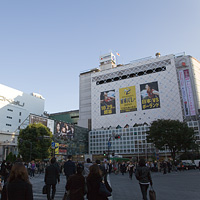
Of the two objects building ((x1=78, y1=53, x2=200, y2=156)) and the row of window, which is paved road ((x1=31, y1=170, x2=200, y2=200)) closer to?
building ((x1=78, y1=53, x2=200, y2=156))

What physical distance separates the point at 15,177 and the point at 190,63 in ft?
255

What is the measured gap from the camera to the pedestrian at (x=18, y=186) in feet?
10.7

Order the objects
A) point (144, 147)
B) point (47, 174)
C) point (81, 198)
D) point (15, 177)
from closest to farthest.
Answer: point (15, 177) → point (81, 198) → point (47, 174) → point (144, 147)

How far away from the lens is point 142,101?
75.6 meters

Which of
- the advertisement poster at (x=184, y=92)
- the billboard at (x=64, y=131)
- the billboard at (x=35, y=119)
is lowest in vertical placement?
the billboard at (x=64, y=131)

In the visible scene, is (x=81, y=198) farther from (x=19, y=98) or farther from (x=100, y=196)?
(x=19, y=98)

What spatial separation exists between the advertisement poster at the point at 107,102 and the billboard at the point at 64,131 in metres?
16.5

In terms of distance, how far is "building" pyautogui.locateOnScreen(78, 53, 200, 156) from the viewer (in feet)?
228

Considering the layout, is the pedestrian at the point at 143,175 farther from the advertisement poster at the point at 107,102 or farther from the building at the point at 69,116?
the building at the point at 69,116

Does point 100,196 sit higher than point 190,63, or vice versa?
point 190,63

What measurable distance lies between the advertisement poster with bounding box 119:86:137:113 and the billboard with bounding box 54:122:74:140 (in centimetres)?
2066

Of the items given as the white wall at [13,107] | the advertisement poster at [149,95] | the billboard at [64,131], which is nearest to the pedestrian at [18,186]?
the billboard at [64,131]

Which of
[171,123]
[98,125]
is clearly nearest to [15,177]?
[171,123]

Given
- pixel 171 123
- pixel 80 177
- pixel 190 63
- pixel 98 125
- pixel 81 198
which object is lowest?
pixel 81 198
